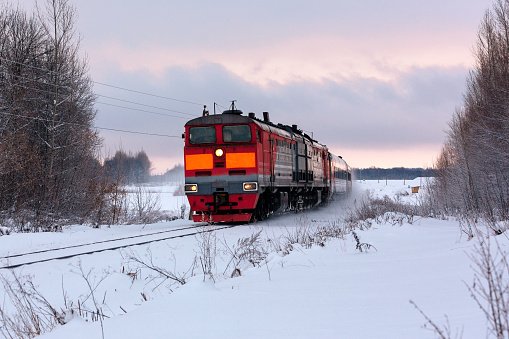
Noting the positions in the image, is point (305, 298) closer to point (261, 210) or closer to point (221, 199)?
point (221, 199)

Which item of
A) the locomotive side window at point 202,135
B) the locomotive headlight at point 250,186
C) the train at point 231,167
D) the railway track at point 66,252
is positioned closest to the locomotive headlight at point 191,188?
the train at point 231,167

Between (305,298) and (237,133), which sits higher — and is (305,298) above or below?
below

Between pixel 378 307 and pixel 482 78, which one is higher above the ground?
pixel 482 78

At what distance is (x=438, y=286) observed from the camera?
4.59m

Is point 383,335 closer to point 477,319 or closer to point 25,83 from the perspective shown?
point 477,319

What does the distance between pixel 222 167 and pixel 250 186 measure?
1.23 meters

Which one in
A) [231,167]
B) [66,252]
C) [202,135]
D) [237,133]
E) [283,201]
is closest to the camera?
[66,252]

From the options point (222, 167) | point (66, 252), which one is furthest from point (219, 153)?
point (66, 252)

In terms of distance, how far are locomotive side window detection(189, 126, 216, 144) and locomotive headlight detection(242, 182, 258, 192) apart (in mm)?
2002

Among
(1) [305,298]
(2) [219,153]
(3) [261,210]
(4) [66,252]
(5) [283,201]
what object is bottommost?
(4) [66,252]

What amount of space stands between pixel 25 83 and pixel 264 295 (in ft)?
78.7

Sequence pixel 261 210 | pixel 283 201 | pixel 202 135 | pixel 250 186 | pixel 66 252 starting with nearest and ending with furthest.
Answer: pixel 66 252
pixel 250 186
pixel 202 135
pixel 261 210
pixel 283 201

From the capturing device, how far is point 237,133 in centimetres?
1780

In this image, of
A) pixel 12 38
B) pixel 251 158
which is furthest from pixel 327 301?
pixel 12 38
